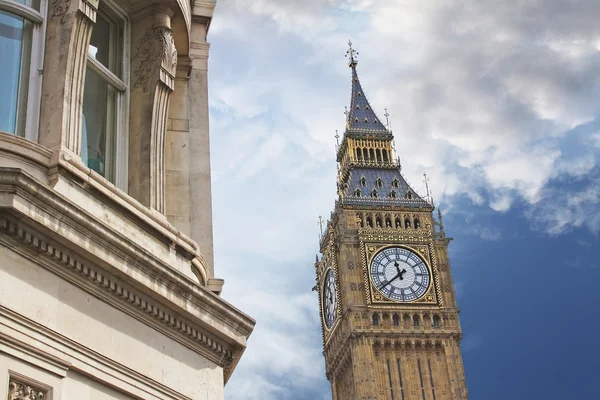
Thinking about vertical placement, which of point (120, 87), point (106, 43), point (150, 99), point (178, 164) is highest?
point (106, 43)

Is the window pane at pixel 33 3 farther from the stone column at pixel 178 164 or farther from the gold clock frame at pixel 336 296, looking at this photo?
the gold clock frame at pixel 336 296

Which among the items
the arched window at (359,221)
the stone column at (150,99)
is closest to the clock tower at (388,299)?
the arched window at (359,221)

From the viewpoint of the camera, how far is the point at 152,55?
11.3m

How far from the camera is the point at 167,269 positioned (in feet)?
31.2

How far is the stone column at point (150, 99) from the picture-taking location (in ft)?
34.9

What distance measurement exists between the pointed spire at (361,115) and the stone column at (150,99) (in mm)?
99742

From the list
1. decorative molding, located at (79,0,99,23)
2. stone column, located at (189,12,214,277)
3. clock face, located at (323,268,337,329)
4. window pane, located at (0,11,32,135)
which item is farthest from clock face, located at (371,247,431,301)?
window pane, located at (0,11,32,135)

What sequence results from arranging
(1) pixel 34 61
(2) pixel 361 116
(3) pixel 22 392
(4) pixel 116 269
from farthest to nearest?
(2) pixel 361 116 < (1) pixel 34 61 < (4) pixel 116 269 < (3) pixel 22 392

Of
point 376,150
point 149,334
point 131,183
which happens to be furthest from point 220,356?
point 376,150

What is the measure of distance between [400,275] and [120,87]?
85120 millimetres

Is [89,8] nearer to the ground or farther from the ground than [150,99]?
farther from the ground

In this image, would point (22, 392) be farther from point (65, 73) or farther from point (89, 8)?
point (89, 8)

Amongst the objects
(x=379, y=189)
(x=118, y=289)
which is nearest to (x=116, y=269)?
(x=118, y=289)

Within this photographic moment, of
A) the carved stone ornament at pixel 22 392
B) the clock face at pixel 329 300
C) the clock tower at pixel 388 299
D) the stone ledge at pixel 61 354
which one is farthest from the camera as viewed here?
the clock face at pixel 329 300
